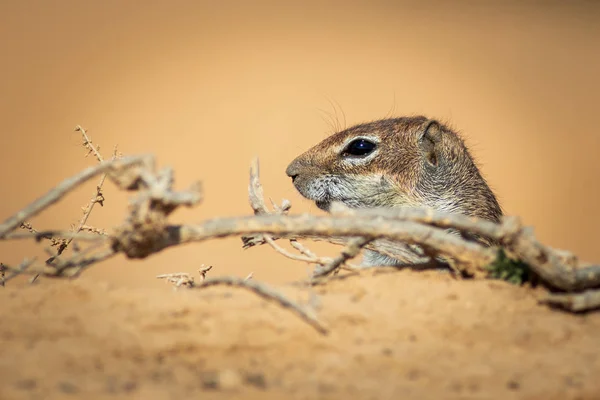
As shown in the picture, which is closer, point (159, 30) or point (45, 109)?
point (45, 109)

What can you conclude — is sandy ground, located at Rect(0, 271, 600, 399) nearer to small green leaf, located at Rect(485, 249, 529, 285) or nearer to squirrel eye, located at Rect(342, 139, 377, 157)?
small green leaf, located at Rect(485, 249, 529, 285)

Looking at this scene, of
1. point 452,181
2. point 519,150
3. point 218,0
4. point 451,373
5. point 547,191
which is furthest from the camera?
point 218,0

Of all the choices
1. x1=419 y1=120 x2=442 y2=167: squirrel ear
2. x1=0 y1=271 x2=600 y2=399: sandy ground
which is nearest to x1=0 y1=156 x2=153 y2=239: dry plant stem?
x1=0 y1=271 x2=600 y2=399: sandy ground

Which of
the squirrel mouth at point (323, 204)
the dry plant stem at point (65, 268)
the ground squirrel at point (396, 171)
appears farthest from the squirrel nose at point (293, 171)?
the dry plant stem at point (65, 268)

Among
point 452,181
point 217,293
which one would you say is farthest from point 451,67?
point 217,293

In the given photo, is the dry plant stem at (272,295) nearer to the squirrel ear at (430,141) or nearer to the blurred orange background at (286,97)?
the squirrel ear at (430,141)

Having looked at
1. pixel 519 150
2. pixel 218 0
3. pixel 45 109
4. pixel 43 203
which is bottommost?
pixel 43 203

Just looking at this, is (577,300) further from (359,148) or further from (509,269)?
(359,148)

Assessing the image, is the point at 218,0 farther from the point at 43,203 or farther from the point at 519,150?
the point at 43,203
